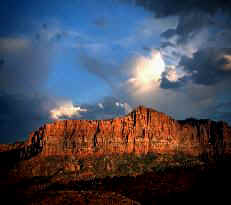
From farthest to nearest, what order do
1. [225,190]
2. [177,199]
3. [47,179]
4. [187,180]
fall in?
1. [47,179]
2. [187,180]
3. [225,190]
4. [177,199]

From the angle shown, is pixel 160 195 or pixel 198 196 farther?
pixel 160 195

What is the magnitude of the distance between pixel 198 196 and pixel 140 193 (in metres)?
16.5

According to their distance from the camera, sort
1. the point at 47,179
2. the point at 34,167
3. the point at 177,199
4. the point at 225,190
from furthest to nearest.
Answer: the point at 34,167 < the point at 47,179 < the point at 225,190 < the point at 177,199

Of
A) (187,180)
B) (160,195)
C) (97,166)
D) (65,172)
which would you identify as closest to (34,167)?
(65,172)

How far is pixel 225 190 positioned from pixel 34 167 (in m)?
134

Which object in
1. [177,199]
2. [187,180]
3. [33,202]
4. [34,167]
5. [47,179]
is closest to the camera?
[33,202]

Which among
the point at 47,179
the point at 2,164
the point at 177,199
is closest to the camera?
the point at 177,199

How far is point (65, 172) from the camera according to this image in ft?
553

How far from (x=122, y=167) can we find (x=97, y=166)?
15.4 meters

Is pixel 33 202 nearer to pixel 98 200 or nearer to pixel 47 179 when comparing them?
pixel 98 200

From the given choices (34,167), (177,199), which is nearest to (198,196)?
(177,199)

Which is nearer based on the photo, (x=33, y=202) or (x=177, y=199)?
(x=33, y=202)

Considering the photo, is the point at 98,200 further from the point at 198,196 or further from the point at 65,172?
the point at 65,172

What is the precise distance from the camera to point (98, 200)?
125 ft
